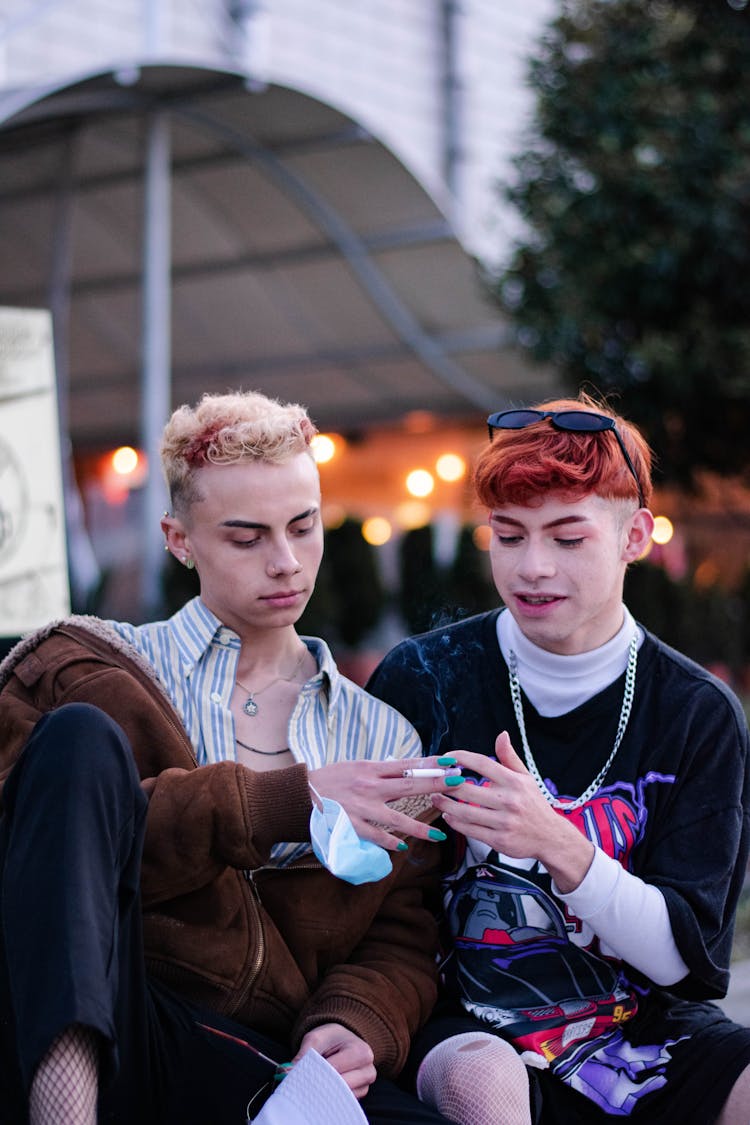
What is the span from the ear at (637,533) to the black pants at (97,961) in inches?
42.7

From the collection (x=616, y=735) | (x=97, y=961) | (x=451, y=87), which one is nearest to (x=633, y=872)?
(x=616, y=735)

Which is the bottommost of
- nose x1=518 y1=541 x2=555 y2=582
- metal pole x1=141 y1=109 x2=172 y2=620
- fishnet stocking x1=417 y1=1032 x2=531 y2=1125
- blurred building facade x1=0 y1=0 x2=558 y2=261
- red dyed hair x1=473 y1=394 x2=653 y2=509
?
fishnet stocking x1=417 y1=1032 x2=531 y2=1125

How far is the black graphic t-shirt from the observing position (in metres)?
2.32

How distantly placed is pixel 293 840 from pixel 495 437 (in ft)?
2.98

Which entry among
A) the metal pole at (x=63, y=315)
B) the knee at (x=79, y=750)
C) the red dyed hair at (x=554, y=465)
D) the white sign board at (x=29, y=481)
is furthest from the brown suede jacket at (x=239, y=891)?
the metal pole at (x=63, y=315)

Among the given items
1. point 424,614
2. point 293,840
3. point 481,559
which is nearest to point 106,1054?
point 293,840

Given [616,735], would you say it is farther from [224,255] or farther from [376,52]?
[376,52]

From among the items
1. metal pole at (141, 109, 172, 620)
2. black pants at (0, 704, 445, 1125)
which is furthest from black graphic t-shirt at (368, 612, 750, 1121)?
metal pole at (141, 109, 172, 620)

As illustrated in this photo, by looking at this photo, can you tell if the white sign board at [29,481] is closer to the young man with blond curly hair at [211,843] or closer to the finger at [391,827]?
the young man with blond curly hair at [211,843]

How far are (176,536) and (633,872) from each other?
43.1 inches

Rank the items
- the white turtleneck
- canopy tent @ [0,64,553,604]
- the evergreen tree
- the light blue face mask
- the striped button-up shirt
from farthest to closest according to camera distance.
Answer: canopy tent @ [0,64,553,604] < the evergreen tree < the striped button-up shirt < the white turtleneck < the light blue face mask

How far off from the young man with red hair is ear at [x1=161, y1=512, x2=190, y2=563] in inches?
23.3

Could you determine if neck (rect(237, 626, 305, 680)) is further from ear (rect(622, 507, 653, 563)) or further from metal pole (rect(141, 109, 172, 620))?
metal pole (rect(141, 109, 172, 620))

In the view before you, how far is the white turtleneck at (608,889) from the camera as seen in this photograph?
2.21 m
